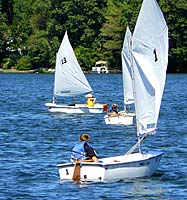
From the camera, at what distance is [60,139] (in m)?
47.2

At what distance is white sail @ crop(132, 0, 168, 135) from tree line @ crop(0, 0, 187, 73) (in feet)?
394

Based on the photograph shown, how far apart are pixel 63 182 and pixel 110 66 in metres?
128

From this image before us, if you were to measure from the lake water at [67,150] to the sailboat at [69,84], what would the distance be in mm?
1245

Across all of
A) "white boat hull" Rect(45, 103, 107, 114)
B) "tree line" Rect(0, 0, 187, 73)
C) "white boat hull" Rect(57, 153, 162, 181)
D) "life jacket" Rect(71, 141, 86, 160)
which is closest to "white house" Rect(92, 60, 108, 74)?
"tree line" Rect(0, 0, 187, 73)

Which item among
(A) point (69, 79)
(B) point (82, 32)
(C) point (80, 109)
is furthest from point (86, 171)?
(B) point (82, 32)

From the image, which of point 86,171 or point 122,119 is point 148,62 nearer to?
point 86,171

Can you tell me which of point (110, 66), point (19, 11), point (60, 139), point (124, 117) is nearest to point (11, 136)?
point (60, 139)

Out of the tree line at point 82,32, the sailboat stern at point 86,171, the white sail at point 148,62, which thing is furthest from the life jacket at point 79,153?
the tree line at point 82,32

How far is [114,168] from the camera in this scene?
31.1 meters

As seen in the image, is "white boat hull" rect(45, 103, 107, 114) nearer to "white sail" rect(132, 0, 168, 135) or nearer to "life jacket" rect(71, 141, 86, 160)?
"white sail" rect(132, 0, 168, 135)

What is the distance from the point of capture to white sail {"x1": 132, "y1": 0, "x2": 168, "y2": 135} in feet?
106

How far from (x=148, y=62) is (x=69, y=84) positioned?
35.1 meters

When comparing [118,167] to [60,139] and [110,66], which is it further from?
[110,66]

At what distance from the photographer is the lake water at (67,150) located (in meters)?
30.5
